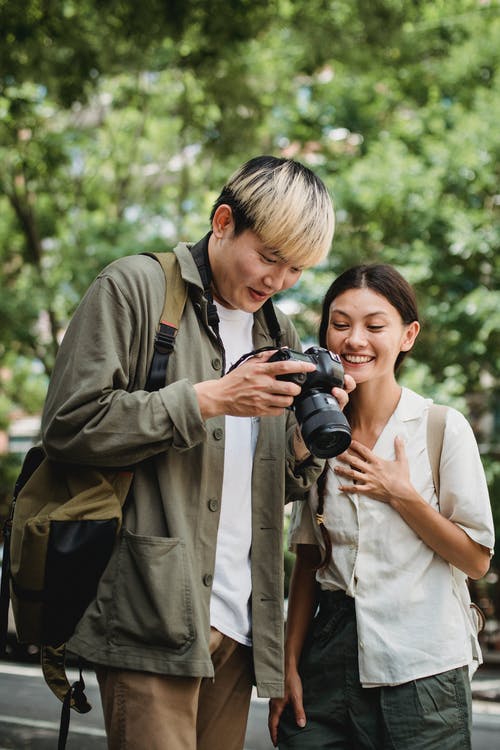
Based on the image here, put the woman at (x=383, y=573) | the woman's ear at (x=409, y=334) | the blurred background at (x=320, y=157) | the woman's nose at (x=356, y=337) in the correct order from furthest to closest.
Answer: the blurred background at (x=320, y=157), the woman's ear at (x=409, y=334), the woman's nose at (x=356, y=337), the woman at (x=383, y=573)

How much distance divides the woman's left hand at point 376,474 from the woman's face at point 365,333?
8.8 inches

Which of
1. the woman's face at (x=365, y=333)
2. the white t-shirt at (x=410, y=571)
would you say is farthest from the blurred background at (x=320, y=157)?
the white t-shirt at (x=410, y=571)

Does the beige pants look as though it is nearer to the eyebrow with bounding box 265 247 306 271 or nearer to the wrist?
the wrist

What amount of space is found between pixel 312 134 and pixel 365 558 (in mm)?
10358

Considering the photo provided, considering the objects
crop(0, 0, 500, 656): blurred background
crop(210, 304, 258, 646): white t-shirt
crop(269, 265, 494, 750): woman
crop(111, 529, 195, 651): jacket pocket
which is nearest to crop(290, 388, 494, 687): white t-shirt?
crop(269, 265, 494, 750): woman

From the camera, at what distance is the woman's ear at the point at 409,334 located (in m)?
2.61

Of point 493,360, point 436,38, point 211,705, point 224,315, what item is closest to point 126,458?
point 224,315

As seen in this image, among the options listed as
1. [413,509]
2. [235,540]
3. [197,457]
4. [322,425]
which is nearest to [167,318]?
[197,457]

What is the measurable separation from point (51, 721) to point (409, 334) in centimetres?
526

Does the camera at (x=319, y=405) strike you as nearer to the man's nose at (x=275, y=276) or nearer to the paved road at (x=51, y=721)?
the man's nose at (x=275, y=276)

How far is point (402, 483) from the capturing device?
235 centimetres

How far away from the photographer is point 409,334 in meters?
2.63

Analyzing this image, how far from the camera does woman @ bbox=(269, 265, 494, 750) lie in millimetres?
2236

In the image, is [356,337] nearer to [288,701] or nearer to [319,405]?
[319,405]
